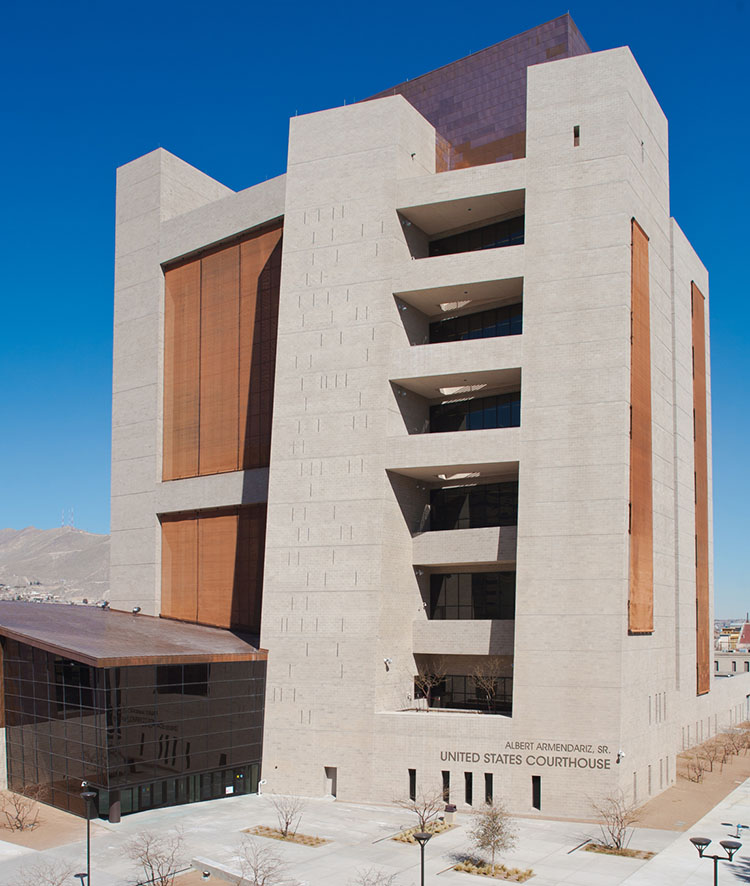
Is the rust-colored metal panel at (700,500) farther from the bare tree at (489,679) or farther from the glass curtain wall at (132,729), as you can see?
the glass curtain wall at (132,729)

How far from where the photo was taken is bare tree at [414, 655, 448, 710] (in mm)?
53812

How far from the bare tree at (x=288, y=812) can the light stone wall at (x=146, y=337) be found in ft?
67.0

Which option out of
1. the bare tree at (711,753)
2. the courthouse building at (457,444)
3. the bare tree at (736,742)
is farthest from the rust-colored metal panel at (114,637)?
the bare tree at (736,742)

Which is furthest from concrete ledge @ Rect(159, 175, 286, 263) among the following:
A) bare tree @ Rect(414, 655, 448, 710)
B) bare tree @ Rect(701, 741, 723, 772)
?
bare tree @ Rect(701, 741, 723, 772)

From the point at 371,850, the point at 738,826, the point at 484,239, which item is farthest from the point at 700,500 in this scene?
the point at 371,850

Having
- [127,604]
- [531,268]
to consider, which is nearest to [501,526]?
[531,268]

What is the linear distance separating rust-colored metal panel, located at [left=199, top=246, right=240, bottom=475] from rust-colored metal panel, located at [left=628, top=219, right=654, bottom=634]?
26194 mm

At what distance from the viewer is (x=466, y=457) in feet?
168

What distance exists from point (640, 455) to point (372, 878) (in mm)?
26000

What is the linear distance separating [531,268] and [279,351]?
15.3 metres

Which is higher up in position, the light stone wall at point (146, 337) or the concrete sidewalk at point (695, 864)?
the light stone wall at point (146, 337)

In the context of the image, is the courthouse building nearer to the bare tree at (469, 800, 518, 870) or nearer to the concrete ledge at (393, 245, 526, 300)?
the concrete ledge at (393, 245, 526, 300)

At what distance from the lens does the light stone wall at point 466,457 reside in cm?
4703

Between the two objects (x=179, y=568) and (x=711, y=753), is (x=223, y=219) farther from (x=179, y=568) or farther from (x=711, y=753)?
(x=711, y=753)
